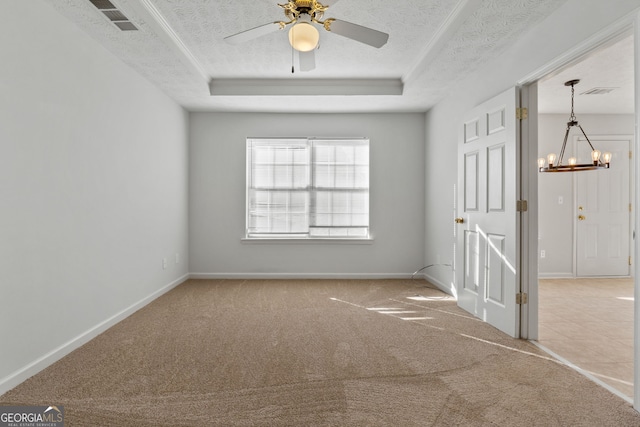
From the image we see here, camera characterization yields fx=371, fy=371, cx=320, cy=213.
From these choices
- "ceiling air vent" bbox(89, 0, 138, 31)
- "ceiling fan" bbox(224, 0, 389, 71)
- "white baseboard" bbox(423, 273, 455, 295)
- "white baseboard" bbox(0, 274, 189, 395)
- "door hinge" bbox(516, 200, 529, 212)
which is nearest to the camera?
"white baseboard" bbox(0, 274, 189, 395)

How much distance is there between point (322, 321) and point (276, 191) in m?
2.63

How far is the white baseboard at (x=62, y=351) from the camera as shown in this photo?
220 centimetres

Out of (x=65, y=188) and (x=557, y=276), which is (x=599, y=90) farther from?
(x=65, y=188)

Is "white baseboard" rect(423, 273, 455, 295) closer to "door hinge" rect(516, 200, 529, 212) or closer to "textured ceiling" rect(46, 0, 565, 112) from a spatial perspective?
"door hinge" rect(516, 200, 529, 212)

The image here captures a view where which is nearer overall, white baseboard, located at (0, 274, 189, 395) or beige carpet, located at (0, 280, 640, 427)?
beige carpet, located at (0, 280, 640, 427)

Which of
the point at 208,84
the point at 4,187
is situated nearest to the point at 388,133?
the point at 208,84

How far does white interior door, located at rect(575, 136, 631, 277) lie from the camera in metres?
5.96

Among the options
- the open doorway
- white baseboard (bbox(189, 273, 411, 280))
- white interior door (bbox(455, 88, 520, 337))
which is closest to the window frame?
white baseboard (bbox(189, 273, 411, 280))

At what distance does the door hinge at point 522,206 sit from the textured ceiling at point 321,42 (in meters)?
1.39

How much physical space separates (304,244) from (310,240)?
11 centimetres

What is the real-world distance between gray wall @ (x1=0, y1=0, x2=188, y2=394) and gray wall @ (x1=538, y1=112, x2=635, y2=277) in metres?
5.85

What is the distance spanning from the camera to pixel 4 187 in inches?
85.7

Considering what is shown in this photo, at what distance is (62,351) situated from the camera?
2670 mm

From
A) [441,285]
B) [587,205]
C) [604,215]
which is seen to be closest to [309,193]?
[441,285]
